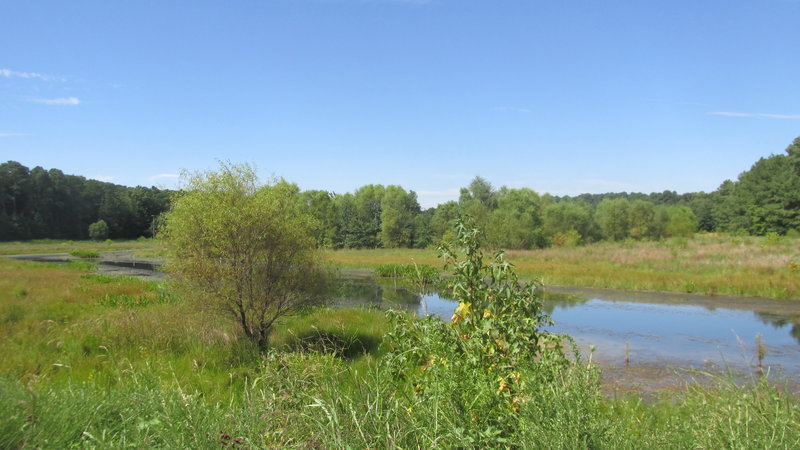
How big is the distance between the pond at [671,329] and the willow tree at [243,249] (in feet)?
6.28

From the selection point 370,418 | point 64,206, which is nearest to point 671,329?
point 370,418

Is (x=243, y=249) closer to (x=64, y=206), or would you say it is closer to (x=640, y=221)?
(x=640, y=221)

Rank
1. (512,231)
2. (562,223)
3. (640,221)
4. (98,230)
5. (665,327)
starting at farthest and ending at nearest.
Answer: (98,230) < (640,221) < (562,223) < (512,231) < (665,327)

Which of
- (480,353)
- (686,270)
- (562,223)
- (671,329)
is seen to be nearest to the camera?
(480,353)

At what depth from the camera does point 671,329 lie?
19422mm

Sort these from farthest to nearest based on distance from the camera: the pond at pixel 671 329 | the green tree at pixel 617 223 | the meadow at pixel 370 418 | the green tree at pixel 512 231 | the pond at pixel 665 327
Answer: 1. the green tree at pixel 617 223
2. the green tree at pixel 512 231
3. the pond at pixel 671 329
4. the pond at pixel 665 327
5. the meadow at pixel 370 418

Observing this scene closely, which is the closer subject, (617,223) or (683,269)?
(683,269)

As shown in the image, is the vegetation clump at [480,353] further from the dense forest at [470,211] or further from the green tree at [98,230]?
the green tree at [98,230]

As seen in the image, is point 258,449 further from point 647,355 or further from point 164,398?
point 647,355

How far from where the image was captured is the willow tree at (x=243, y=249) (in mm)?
10992

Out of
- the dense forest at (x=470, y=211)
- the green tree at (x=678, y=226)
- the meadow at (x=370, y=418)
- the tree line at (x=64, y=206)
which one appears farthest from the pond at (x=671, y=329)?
the tree line at (x=64, y=206)

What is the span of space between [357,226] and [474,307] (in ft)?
270

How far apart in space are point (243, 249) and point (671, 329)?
1655cm

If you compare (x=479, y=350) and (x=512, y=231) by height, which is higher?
Result: (x=512, y=231)
